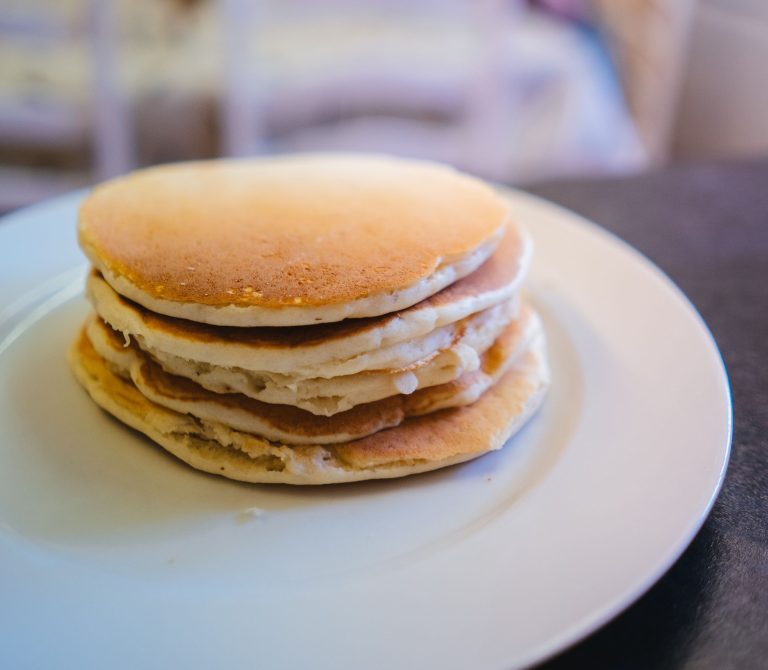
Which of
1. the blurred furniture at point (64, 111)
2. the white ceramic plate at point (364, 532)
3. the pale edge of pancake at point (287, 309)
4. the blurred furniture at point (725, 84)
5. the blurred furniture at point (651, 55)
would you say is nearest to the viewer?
the white ceramic plate at point (364, 532)

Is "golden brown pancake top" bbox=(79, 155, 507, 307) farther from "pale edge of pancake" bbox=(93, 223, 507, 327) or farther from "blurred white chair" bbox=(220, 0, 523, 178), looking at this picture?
"blurred white chair" bbox=(220, 0, 523, 178)

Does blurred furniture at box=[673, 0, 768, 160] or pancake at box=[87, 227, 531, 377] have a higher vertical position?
pancake at box=[87, 227, 531, 377]

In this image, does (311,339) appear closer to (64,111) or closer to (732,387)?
(732,387)

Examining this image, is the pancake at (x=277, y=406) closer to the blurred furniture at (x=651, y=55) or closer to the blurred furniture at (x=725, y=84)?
the blurred furniture at (x=725, y=84)

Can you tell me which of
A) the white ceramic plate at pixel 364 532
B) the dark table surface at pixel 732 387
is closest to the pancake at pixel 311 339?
the white ceramic plate at pixel 364 532

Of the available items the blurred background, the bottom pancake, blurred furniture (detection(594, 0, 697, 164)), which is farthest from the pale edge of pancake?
blurred furniture (detection(594, 0, 697, 164))
